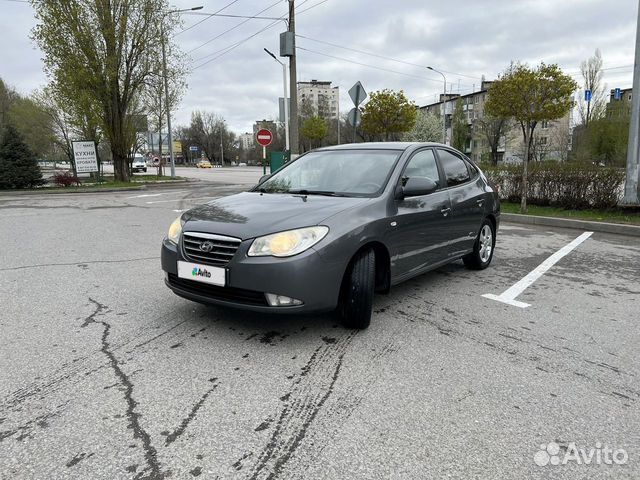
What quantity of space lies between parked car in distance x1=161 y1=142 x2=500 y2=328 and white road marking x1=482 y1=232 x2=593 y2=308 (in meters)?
0.70

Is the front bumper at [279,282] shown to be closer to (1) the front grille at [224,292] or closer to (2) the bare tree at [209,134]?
(1) the front grille at [224,292]

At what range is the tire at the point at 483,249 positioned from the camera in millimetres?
6055

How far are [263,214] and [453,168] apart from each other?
280 cm

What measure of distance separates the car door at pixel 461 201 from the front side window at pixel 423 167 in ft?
0.59

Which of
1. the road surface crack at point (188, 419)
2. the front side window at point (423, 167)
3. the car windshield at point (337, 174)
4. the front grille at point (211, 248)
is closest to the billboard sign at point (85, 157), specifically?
the car windshield at point (337, 174)

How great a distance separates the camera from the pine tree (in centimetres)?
1992

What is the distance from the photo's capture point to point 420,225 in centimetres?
459

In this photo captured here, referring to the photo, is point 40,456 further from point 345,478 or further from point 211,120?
point 211,120

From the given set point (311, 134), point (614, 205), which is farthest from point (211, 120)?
point (614, 205)

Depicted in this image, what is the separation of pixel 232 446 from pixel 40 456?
89cm

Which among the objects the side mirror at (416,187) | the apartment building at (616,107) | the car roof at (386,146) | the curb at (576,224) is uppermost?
the apartment building at (616,107)

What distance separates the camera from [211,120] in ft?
354

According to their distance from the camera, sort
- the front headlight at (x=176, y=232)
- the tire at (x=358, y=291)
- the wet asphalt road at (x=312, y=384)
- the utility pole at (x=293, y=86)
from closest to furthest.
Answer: the wet asphalt road at (x=312, y=384) < the tire at (x=358, y=291) < the front headlight at (x=176, y=232) < the utility pole at (x=293, y=86)

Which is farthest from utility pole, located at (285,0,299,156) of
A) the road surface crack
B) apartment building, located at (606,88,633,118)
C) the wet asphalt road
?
apartment building, located at (606,88,633,118)
